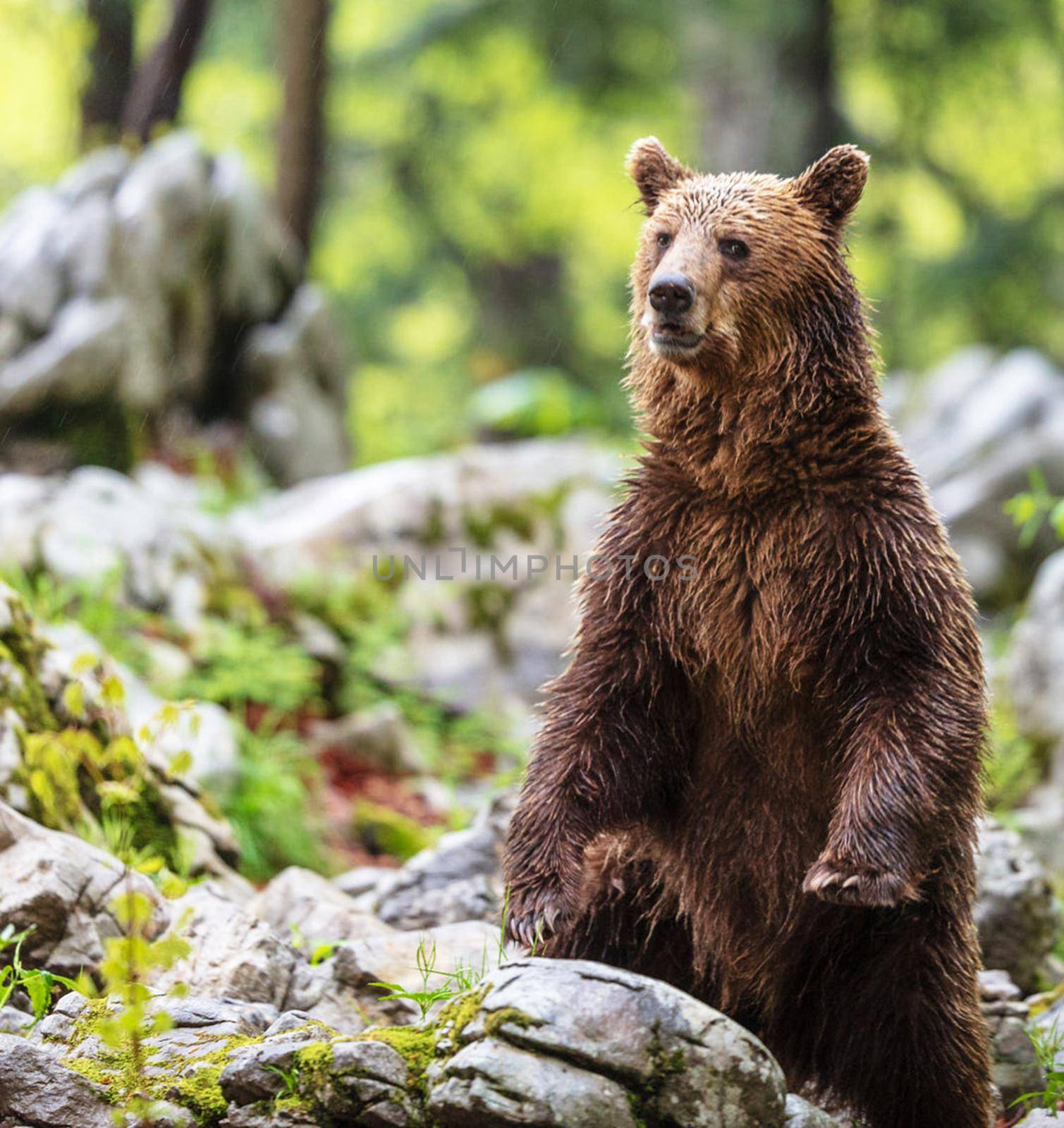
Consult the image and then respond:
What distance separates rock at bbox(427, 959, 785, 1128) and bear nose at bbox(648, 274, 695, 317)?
62.6 inches

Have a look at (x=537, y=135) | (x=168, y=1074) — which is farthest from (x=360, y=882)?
(x=537, y=135)

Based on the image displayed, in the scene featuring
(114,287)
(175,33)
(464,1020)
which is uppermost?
(175,33)

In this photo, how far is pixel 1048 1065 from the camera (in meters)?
3.60

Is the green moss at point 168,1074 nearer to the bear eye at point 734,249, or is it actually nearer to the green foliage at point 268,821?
the bear eye at point 734,249

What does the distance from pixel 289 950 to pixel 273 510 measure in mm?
6513

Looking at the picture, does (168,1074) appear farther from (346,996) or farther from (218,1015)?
(346,996)

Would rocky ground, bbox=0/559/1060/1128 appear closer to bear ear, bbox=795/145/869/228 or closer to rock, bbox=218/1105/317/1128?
rock, bbox=218/1105/317/1128

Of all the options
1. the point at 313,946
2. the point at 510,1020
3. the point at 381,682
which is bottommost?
the point at 381,682

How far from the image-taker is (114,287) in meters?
10.1

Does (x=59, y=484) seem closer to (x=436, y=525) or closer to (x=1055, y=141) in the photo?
(x=436, y=525)

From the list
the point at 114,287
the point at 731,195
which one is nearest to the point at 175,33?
the point at 114,287

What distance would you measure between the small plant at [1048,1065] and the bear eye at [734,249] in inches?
88.7

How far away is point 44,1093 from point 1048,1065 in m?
2.55

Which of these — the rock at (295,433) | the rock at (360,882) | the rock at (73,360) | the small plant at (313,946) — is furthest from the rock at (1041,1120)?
the rock at (295,433)
